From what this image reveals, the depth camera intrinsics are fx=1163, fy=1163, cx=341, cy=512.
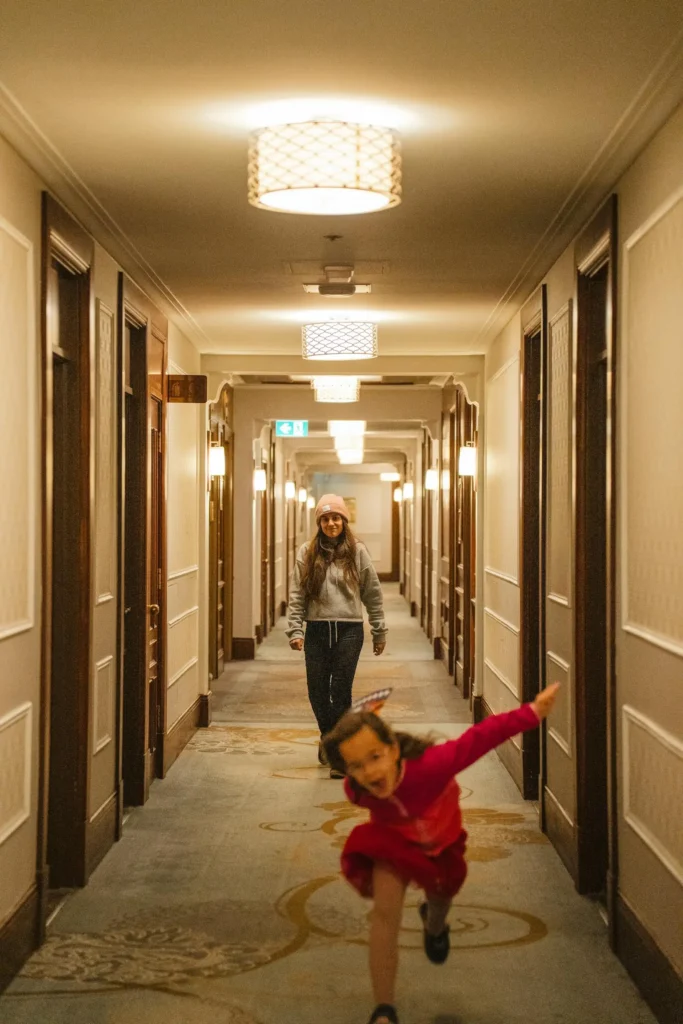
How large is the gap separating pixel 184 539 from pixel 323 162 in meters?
4.35

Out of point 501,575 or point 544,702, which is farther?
point 501,575

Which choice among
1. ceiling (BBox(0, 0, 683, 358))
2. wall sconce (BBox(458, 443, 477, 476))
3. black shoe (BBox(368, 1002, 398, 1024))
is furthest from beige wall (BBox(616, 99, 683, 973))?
wall sconce (BBox(458, 443, 477, 476))

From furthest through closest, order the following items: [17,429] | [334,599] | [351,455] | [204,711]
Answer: [351,455], [204,711], [334,599], [17,429]

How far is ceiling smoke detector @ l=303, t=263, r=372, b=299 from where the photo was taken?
536 cm

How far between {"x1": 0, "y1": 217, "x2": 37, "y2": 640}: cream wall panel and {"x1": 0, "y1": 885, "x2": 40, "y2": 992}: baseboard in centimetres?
89

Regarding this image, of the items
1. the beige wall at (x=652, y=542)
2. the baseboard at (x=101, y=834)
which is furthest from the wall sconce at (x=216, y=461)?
the beige wall at (x=652, y=542)

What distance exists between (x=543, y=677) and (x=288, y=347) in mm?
3489

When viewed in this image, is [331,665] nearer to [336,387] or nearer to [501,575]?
[501,575]

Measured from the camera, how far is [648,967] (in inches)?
135

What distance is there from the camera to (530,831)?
17.4 feet

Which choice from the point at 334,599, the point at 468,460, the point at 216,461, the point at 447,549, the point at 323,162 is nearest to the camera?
the point at 323,162

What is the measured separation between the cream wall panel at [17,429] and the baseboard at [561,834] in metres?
2.30

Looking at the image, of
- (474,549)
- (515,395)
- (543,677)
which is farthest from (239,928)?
(474,549)

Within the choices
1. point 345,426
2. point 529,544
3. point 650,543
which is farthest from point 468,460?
point 650,543
